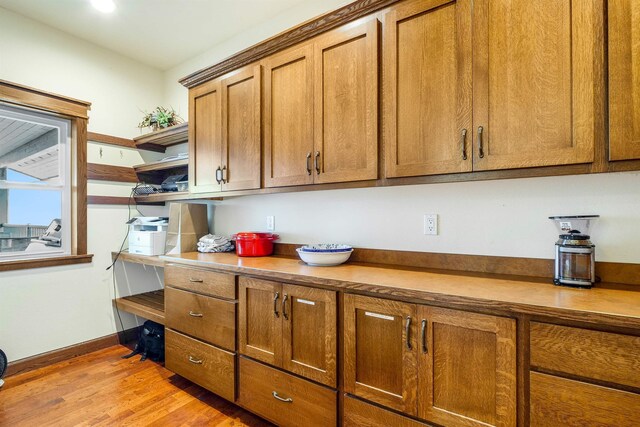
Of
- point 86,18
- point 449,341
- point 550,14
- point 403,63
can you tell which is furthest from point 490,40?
point 86,18

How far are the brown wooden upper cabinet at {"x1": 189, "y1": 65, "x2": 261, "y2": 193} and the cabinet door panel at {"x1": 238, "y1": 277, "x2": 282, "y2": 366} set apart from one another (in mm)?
720

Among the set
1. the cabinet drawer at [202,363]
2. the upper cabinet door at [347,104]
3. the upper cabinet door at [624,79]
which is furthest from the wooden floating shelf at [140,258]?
the upper cabinet door at [624,79]

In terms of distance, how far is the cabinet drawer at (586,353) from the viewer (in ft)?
3.08

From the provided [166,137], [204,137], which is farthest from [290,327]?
[166,137]

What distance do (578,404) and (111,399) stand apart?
102 inches

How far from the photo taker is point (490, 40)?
135cm

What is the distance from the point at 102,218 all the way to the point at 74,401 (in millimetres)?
1556

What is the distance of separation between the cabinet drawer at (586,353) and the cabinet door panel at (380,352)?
1.40ft

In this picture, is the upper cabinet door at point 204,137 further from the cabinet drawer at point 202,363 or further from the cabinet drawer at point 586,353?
the cabinet drawer at point 586,353

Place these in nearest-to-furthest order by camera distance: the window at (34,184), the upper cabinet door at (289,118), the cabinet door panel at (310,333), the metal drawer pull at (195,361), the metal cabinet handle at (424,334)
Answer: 1. the metal cabinet handle at (424,334)
2. the cabinet door panel at (310,333)
3. the upper cabinet door at (289,118)
4. the metal drawer pull at (195,361)
5. the window at (34,184)

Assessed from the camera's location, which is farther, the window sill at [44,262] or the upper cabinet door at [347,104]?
the window sill at [44,262]

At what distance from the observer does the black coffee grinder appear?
1262 millimetres

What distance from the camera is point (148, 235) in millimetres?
2787

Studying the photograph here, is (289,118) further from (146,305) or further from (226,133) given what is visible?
(146,305)
